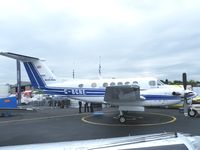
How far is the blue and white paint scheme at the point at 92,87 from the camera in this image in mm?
18016

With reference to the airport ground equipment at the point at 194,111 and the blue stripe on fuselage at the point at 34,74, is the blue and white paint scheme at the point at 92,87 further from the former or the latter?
the airport ground equipment at the point at 194,111

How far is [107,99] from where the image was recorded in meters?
17.9

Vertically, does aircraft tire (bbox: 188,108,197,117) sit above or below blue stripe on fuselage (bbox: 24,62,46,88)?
below

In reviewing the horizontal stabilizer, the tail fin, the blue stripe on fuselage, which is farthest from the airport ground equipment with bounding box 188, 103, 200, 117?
the horizontal stabilizer

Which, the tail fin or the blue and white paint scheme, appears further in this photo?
the tail fin

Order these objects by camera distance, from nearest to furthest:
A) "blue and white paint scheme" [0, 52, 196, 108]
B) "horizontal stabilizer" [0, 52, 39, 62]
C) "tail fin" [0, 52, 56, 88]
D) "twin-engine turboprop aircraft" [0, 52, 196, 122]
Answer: "twin-engine turboprop aircraft" [0, 52, 196, 122]
"blue and white paint scheme" [0, 52, 196, 108]
"horizontal stabilizer" [0, 52, 39, 62]
"tail fin" [0, 52, 56, 88]

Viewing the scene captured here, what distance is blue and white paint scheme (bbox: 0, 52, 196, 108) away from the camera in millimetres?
18016

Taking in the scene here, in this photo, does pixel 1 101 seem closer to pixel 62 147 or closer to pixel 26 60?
pixel 26 60

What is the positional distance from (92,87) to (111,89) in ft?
12.5

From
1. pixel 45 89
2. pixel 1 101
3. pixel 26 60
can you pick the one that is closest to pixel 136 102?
pixel 45 89

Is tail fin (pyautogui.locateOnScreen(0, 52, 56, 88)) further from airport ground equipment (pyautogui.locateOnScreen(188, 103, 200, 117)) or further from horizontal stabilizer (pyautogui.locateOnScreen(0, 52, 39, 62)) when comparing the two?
airport ground equipment (pyautogui.locateOnScreen(188, 103, 200, 117))

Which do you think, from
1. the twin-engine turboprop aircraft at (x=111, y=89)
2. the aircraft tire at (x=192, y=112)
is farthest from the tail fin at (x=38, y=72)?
the aircraft tire at (x=192, y=112)

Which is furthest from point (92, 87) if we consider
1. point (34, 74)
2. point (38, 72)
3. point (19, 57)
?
point (19, 57)

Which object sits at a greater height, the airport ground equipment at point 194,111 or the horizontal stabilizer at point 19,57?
the horizontal stabilizer at point 19,57
